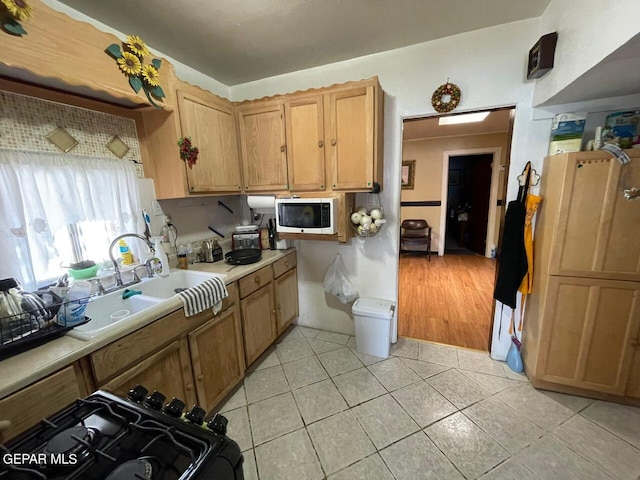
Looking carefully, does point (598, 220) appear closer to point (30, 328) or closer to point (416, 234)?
point (30, 328)

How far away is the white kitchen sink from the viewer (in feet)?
4.04

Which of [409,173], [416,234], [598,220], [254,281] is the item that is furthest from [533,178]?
[409,173]

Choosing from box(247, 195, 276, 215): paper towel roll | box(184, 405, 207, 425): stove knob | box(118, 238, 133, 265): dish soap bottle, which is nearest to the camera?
box(184, 405, 207, 425): stove knob

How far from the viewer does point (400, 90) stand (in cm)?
210

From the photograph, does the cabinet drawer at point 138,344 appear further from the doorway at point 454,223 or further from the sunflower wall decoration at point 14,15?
the doorway at point 454,223

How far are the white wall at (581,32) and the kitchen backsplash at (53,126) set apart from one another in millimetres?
2617

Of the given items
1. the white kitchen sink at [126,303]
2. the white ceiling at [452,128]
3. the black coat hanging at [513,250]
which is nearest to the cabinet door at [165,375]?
the white kitchen sink at [126,303]

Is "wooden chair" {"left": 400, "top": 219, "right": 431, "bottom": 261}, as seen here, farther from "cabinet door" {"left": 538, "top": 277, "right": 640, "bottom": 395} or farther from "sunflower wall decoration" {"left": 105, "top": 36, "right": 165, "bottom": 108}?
"sunflower wall decoration" {"left": 105, "top": 36, "right": 165, "bottom": 108}

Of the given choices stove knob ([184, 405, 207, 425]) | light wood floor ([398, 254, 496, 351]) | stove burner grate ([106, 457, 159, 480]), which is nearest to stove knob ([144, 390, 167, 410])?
stove knob ([184, 405, 207, 425])

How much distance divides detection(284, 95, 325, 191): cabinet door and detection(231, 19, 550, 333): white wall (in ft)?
1.45

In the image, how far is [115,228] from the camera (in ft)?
5.65

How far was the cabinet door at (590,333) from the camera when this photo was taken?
1641mm

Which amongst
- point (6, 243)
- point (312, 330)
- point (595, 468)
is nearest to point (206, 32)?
point (6, 243)

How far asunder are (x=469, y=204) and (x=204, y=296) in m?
6.01
